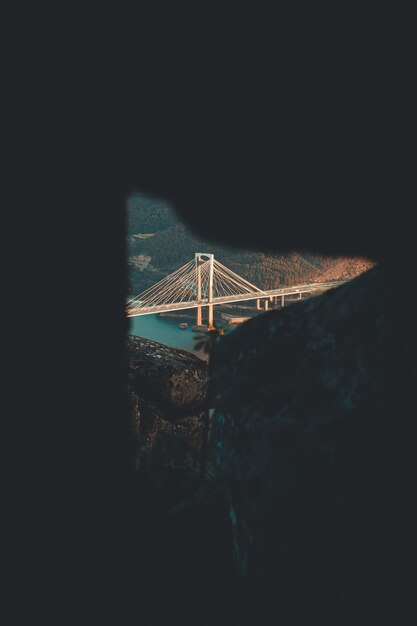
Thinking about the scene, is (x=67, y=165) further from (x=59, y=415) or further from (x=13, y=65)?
(x=59, y=415)

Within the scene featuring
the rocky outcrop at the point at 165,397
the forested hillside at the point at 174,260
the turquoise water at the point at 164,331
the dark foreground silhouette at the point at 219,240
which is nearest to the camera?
the dark foreground silhouette at the point at 219,240

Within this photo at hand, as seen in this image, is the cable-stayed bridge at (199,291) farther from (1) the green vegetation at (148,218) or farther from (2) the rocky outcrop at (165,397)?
(2) the rocky outcrop at (165,397)

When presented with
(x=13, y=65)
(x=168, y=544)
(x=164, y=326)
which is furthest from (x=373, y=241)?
(x=164, y=326)

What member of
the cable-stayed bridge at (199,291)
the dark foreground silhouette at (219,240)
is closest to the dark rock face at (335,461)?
the dark foreground silhouette at (219,240)

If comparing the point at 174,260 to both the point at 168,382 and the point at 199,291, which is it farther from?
the point at 168,382

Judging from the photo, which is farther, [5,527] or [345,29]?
[5,527]

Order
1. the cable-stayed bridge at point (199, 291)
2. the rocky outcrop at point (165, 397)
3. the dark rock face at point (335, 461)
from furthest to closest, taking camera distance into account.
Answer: the cable-stayed bridge at point (199, 291)
the rocky outcrop at point (165, 397)
the dark rock face at point (335, 461)

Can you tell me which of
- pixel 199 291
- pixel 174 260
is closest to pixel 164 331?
pixel 199 291
